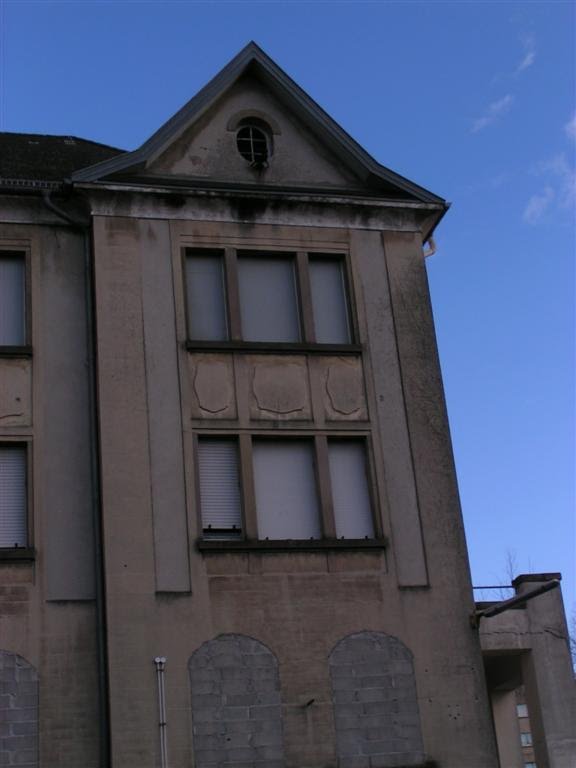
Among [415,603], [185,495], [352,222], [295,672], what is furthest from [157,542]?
[352,222]

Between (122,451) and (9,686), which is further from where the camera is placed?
(122,451)

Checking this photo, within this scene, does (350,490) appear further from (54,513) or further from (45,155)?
(45,155)

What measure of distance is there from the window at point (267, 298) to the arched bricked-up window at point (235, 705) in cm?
532

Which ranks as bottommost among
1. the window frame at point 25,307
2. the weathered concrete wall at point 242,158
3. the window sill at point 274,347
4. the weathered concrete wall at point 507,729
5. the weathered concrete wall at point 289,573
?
the weathered concrete wall at point 507,729

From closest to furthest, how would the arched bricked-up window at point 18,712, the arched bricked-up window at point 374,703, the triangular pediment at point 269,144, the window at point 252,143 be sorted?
the arched bricked-up window at point 18,712, the arched bricked-up window at point 374,703, the triangular pediment at point 269,144, the window at point 252,143

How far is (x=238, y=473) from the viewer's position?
1955 cm

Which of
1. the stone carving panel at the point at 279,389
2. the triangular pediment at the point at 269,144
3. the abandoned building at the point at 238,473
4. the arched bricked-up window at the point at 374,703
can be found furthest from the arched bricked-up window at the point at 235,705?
the triangular pediment at the point at 269,144

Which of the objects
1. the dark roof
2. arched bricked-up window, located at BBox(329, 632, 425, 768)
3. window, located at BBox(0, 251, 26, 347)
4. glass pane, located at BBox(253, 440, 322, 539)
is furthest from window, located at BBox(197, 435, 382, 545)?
the dark roof

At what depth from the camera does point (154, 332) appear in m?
20.1

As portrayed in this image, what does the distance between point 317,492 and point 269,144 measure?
7.04 metres

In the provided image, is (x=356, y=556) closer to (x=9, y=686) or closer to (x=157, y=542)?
(x=157, y=542)

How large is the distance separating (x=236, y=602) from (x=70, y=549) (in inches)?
108

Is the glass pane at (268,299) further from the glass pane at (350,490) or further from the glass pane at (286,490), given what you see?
the glass pane at (350,490)

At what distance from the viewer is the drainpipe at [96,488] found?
57.5ft
